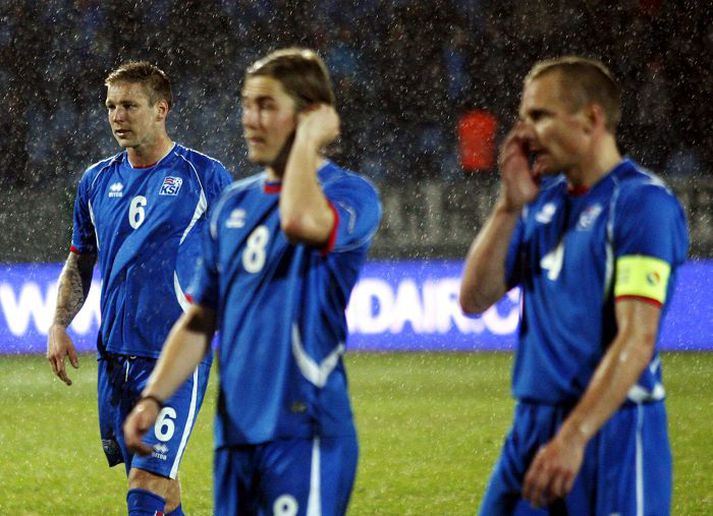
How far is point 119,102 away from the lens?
4789 millimetres

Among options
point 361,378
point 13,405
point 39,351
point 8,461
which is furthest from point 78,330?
point 8,461

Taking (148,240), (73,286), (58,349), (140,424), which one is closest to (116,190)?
(148,240)

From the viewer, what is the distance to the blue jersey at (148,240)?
469 centimetres

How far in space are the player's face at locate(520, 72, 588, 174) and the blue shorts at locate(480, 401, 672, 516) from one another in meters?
0.52

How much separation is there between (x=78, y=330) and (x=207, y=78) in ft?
18.3

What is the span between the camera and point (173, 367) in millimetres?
2797

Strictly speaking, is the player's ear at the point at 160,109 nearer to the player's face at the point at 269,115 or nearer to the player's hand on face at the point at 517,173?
the player's face at the point at 269,115

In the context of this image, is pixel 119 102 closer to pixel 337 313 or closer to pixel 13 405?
pixel 337 313

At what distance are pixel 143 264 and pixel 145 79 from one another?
716 mm

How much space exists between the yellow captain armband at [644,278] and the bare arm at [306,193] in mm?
601

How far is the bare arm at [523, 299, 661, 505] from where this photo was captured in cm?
232

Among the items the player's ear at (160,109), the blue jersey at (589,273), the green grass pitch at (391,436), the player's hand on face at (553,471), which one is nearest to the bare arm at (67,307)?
the player's ear at (160,109)

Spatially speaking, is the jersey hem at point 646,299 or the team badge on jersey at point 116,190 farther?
the team badge on jersey at point 116,190

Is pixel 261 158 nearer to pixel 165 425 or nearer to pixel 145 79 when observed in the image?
pixel 165 425
